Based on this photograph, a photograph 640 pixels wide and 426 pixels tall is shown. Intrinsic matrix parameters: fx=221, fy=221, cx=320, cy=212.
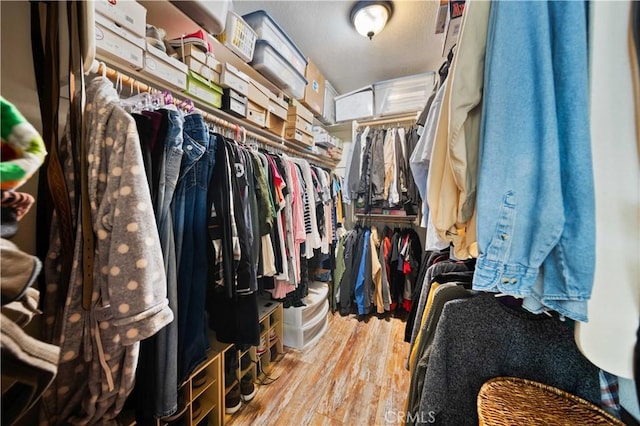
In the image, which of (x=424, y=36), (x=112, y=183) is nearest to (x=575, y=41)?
(x=112, y=183)

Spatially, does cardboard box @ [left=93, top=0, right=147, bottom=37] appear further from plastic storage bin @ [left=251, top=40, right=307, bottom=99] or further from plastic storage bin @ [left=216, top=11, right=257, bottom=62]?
plastic storage bin @ [left=251, top=40, right=307, bottom=99]

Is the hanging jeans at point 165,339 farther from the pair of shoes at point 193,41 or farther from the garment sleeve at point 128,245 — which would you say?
the pair of shoes at point 193,41

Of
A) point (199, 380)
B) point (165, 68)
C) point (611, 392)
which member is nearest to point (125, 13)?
point (165, 68)

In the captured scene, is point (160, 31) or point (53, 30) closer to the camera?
point (53, 30)

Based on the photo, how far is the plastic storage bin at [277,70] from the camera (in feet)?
4.38

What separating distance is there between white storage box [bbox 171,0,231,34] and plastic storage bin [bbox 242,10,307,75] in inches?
15.7

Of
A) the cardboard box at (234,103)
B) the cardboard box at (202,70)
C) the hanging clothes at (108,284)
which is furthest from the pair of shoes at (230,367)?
the cardboard box at (202,70)

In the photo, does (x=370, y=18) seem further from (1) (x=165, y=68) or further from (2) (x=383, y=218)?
(2) (x=383, y=218)

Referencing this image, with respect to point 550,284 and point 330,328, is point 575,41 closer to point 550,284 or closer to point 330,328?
point 550,284

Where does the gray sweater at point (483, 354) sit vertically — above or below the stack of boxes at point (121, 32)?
below

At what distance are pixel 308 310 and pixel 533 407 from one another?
1380 mm

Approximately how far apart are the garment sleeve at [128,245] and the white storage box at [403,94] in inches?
84.3

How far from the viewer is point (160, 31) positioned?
948 mm

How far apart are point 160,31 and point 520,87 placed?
1303 mm
